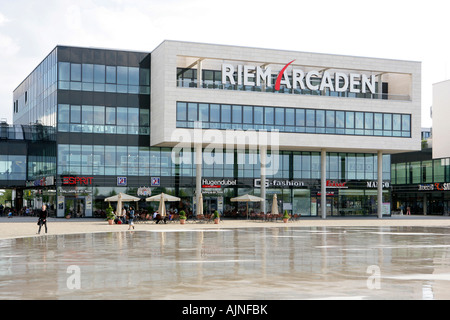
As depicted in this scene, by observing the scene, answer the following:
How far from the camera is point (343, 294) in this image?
510 inches

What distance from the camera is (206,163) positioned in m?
61.2

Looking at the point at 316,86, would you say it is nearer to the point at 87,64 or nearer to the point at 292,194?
the point at 292,194

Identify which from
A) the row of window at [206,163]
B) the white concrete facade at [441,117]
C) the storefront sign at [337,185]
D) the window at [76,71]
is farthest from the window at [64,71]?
the white concrete facade at [441,117]

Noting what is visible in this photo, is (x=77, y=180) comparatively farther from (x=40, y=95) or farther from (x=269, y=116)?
(x=269, y=116)

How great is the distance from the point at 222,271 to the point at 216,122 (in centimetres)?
4093

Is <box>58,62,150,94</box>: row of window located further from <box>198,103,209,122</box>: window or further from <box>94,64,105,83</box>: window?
<box>198,103,209,122</box>: window

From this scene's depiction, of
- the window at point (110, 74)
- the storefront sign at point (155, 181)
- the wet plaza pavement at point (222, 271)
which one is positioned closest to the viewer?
the wet plaza pavement at point (222, 271)

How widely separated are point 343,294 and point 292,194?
52.5 meters

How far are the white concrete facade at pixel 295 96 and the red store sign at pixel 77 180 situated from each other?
7716 millimetres

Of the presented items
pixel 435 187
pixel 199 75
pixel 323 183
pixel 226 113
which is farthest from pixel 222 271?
pixel 435 187

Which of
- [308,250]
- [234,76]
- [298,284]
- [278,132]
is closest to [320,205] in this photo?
[278,132]

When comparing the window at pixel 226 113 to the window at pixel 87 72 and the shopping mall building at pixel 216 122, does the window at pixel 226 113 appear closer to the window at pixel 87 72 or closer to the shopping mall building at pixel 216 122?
the shopping mall building at pixel 216 122

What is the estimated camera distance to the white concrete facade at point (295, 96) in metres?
56.0

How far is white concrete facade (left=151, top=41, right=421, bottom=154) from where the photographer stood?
56.0 metres
